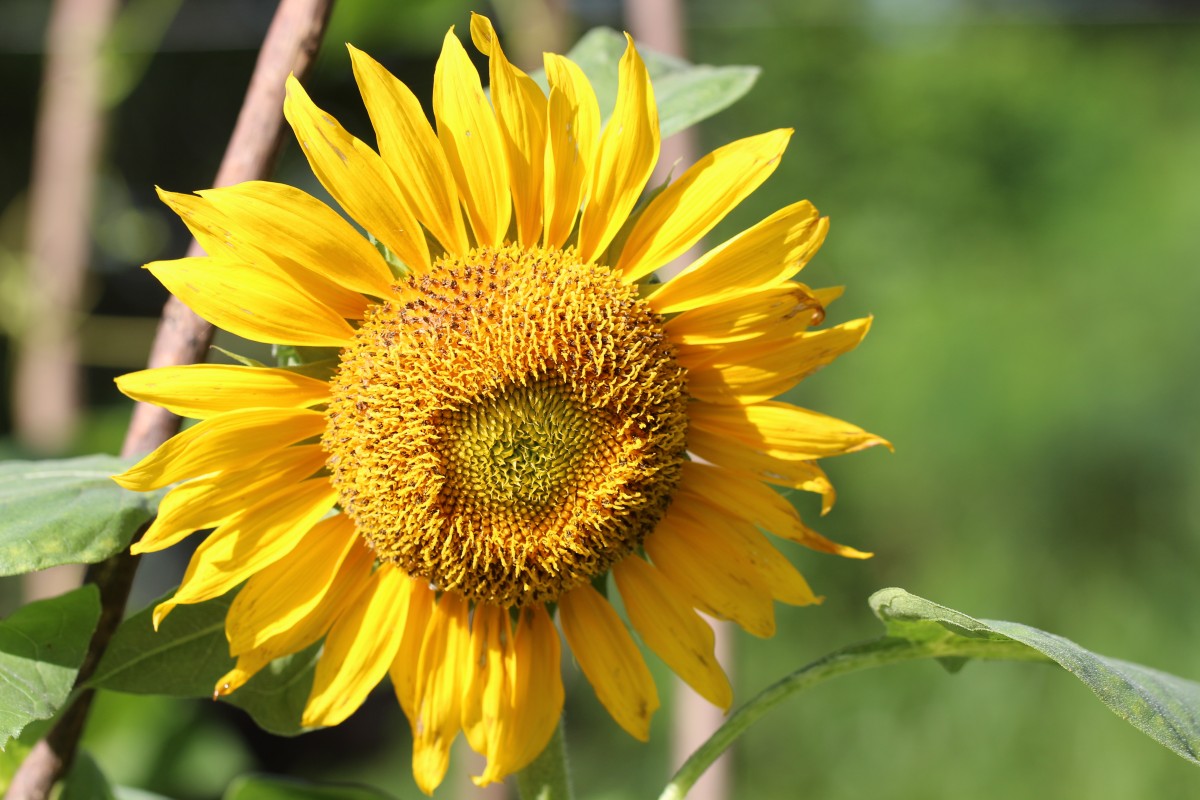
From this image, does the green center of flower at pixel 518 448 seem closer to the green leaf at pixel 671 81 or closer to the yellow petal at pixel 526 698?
the yellow petal at pixel 526 698

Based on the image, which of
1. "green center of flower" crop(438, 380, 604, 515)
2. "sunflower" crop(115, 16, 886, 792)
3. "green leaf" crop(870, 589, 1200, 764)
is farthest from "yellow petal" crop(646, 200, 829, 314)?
"green leaf" crop(870, 589, 1200, 764)

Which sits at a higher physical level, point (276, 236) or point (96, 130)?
point (276, 236)

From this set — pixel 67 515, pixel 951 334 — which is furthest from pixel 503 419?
pixel 951 334

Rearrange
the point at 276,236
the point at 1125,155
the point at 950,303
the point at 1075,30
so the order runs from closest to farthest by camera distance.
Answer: the point at 276,236, the point at 950,303, the point at 1125,155, the point at 1075,30

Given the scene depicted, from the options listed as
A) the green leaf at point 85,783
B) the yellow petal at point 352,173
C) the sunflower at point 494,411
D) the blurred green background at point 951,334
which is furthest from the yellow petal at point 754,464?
the blurred green background at point 951,334

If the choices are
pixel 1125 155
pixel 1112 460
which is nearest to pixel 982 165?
pixel 1125 155

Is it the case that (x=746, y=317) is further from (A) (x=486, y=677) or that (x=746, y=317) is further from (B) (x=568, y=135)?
(A) (x=486, y=677)

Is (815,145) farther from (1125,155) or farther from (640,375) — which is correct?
(640,375)
